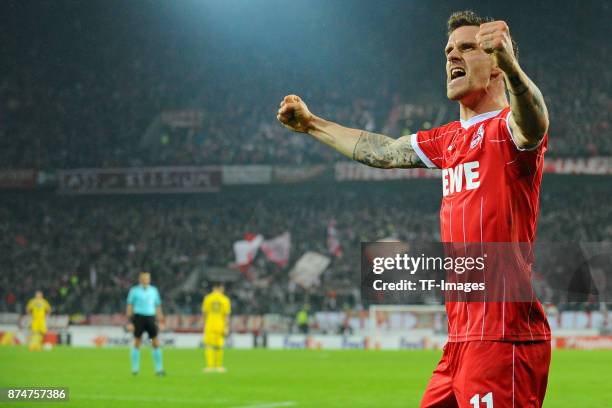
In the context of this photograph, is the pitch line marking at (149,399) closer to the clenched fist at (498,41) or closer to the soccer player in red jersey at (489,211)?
the soccer player in red jersey at (489,211)

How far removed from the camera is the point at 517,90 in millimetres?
3094

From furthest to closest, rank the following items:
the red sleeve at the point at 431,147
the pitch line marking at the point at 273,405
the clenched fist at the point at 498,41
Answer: the pitch line marking at the point at 273,405 < the red sleeve at the point at 431,147 < the clenched fist at the point at 498,41

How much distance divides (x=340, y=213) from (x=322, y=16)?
34.2 feet

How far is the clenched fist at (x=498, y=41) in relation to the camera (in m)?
2.95

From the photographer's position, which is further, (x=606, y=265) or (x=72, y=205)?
(x=72, y=205)

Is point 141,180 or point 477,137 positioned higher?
point 141,180

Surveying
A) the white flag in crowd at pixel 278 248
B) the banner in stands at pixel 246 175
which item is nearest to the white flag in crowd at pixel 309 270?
the white flag in crowd at pixel 278 248

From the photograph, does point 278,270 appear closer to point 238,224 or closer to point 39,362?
point 238,224

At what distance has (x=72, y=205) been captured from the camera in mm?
40562

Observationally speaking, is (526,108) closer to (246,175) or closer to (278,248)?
(278,248)

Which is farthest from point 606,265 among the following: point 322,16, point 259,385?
point 259,385

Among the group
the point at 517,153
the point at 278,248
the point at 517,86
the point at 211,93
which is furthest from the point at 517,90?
the point at 211,93

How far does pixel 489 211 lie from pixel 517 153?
245mm

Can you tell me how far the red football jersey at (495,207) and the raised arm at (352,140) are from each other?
62 cm
